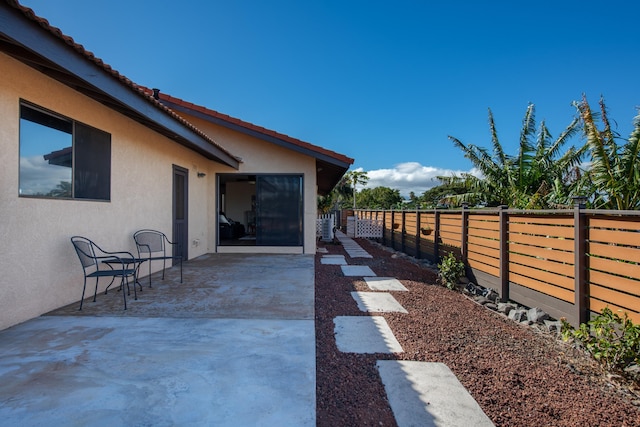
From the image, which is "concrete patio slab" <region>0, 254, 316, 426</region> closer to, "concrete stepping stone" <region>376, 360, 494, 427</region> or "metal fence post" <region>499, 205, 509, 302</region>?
"concrete stepping stone" <region>376, 360, 494, 427</region>

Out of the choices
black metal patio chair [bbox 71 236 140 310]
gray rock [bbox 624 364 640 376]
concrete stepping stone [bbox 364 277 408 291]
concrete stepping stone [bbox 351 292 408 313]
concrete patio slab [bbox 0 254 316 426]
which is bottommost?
concrete stepping stone [bbox 364 277 408 291]

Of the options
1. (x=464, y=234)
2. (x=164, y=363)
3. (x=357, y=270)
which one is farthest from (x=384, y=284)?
(x=164, y=363)

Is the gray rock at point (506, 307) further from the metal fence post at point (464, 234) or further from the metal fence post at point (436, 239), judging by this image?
the metal fence post at point (436, 239)

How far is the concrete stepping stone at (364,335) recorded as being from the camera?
3256mm

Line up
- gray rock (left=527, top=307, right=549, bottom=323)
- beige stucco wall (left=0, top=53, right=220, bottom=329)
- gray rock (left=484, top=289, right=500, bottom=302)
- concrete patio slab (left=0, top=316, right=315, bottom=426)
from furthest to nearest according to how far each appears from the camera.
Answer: gray rock (left=484, top=289, right=500, bottom=302) < gray rock (left=527, top=307, right=549, bottom=323) < beige stucco wall (left=0, top=53, right=220, bottom=329) < concrete patio slab (left=0, top=316, right=315, bottom=426)

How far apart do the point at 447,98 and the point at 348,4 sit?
24.0 feet

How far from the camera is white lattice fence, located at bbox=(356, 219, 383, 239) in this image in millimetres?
15180

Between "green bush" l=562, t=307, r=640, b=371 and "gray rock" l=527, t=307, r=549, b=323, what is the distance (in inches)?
40.4

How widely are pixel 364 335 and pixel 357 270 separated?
4191 mm

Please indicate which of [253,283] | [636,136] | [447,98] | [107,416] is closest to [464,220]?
[636,136]

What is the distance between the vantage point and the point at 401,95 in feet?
50.9

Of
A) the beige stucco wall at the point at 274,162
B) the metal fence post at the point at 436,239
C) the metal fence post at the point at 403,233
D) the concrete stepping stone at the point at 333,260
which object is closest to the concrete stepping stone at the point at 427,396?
the metal fence post at the point at 436,239

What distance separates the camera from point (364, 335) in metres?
3.62

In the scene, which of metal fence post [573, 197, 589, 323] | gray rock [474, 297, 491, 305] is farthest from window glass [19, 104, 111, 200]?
metal fence post [573, 197, 589, 323]
